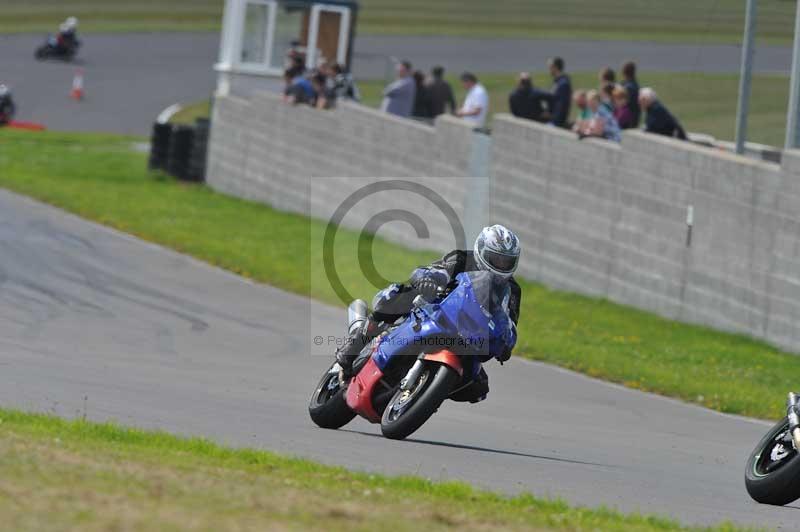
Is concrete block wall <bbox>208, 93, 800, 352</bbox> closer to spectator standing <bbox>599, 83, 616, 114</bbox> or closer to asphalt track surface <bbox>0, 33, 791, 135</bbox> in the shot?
spectator standing <bbox>599, 83, 616, 114</bbox>

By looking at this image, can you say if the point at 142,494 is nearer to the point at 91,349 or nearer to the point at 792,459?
the point at 792,459

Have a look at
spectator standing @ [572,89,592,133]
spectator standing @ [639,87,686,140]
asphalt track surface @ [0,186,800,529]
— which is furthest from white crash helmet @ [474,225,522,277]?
spectator standing @ [572,89,592,133]

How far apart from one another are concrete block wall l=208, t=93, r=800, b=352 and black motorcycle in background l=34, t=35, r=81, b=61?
22.7 metres

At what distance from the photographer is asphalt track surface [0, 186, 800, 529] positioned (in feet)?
29.7

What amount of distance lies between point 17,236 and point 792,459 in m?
15.5

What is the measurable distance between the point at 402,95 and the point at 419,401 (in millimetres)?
17956

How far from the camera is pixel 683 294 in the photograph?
738 inches

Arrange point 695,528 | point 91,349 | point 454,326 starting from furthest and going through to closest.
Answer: point 91,349, point 454,326, point 695,528

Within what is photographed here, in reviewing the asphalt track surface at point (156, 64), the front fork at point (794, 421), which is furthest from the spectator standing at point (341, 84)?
the front fork at point (794, 421)

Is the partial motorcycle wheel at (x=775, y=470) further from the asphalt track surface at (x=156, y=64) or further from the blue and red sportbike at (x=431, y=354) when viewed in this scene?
the asphalt track surface at (x=156, y=64)

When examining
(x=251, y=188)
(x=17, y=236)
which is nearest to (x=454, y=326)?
(x=17, y=236)

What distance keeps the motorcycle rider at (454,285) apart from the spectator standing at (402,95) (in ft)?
55.3

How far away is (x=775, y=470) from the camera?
8.52 meters

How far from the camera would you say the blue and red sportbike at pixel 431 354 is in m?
9.38
